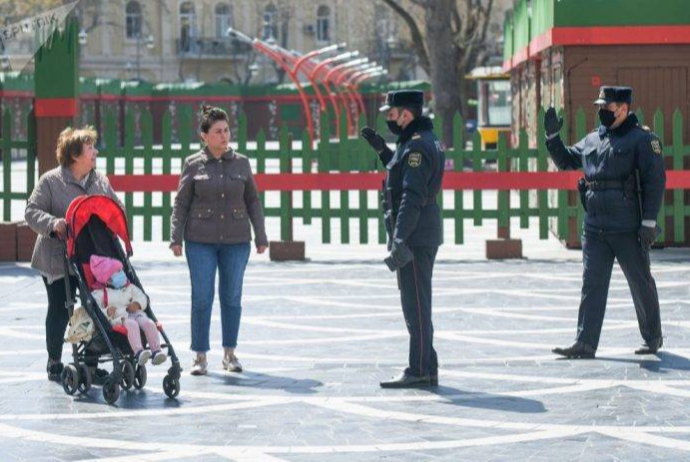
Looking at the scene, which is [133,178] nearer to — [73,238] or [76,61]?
[76,61]

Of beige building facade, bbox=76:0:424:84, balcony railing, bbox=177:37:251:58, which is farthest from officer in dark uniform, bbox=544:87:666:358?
balcony railing, bbox=177:37:251:58

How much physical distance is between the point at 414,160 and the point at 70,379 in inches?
94.4

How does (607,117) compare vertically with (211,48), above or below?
below

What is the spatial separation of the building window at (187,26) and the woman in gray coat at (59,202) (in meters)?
103

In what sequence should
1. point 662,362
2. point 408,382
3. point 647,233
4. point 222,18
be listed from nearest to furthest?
1. point 408,382
2. point 662,362
3. point 647,233
4. point 222,18

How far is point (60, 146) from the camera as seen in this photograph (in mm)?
11695

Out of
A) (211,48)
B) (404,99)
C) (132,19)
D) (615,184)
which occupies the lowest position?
(615,184)

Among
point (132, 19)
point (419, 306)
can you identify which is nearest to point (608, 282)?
point (419, 306)

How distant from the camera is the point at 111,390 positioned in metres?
10.6

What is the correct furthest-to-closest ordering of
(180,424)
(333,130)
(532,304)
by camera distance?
(333,130) < (532,304) < (180,424)

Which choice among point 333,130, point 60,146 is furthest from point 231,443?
point 333,130

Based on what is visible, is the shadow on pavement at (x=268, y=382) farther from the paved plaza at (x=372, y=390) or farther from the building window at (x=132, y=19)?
the building window at (x=132, y=19)

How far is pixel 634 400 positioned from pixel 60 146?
391 centimetres

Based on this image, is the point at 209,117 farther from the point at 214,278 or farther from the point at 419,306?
the point at 419,306
